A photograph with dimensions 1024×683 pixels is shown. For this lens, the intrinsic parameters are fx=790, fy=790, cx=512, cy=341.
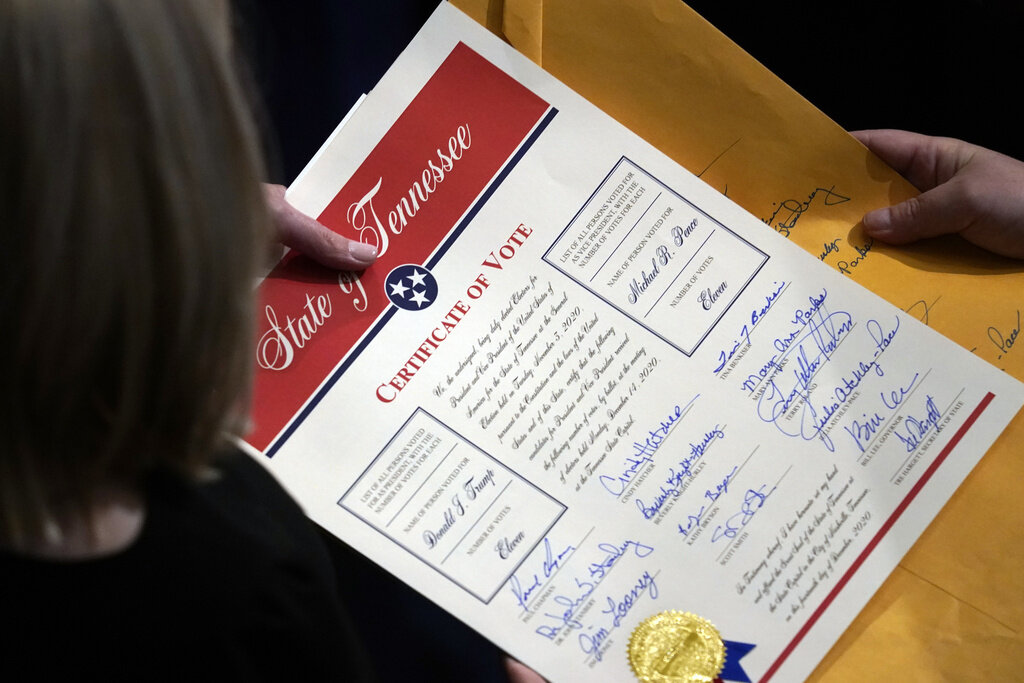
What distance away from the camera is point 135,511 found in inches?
14.9

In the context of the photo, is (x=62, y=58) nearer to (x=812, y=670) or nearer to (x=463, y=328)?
(x=463, y=328)

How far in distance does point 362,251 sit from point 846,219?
0.36m

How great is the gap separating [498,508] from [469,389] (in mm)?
82

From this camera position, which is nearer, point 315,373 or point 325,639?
point 325,639

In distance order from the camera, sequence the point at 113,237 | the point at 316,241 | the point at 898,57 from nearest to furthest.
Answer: the point at 113,237 < the point at 316,241 < the point at 898,57

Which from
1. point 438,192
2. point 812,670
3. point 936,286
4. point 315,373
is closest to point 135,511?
point 315,373
